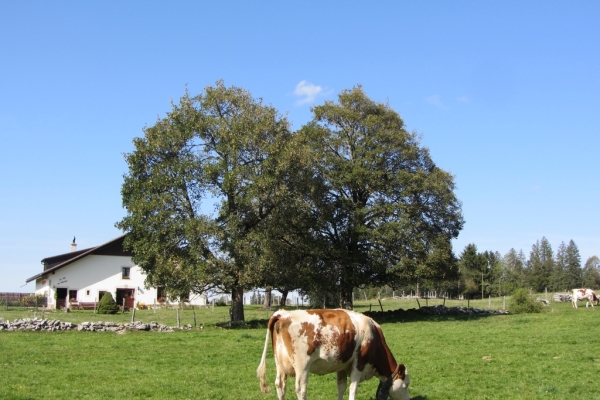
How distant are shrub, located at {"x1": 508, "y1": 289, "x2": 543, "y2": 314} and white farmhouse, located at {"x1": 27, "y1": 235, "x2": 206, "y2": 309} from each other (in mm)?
32198

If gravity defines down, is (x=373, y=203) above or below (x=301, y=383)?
above

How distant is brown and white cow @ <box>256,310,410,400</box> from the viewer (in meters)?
11.0

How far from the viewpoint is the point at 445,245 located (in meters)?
38.5

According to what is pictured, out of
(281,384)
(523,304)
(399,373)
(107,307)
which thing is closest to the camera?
(281,384)

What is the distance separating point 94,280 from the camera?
197ft

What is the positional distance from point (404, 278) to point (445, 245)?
11.8 feet

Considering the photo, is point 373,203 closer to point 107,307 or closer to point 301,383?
point 107,307

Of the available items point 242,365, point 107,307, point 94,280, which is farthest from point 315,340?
point 94,280

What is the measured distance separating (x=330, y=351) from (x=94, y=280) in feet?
178

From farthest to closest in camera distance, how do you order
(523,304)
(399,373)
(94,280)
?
(94,280)
(523,304)
(399,373)

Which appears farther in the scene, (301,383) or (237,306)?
(237,306)

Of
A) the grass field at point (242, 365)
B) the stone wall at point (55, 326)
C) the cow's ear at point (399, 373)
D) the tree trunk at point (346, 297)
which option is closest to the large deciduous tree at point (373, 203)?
the tree trunk at point (346, 297)

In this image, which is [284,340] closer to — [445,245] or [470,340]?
[470,340]

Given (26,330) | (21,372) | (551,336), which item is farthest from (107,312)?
(551,336)
